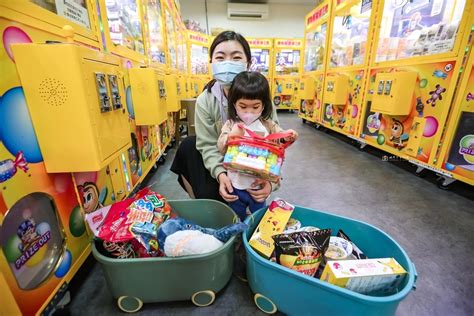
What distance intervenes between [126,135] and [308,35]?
4214 millimetres

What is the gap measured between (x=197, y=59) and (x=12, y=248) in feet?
19.3

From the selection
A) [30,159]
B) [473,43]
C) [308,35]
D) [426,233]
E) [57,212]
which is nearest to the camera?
[30,159]

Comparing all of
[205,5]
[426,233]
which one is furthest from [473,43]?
[205,5]

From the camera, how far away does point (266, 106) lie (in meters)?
0.98

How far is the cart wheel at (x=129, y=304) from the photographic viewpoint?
2.57 ft

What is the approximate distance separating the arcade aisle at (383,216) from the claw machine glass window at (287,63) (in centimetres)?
441

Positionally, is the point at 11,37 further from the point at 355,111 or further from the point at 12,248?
the point at 355,111


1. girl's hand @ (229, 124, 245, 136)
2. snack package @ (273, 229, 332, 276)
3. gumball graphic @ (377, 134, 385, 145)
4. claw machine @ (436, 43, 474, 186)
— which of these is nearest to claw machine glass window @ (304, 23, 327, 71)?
gumball graphic @ (377, 134, 385, 145)

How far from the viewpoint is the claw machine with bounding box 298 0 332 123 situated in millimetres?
3506

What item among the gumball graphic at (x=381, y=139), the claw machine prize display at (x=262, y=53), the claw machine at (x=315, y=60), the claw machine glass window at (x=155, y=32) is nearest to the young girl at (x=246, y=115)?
the claw machine glass window at (x=155, y=32)

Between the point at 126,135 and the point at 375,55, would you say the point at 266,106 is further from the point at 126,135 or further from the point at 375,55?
the point at 375,55

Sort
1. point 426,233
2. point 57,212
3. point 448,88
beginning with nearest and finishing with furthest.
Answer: point 57,212, point 426,233, point 448,88

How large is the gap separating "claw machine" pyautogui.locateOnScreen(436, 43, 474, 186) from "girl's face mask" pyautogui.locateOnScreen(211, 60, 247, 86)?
1621 mm

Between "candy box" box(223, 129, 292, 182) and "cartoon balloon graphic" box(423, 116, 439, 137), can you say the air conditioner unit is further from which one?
"candy box" box(223, 129, 292, 182)
